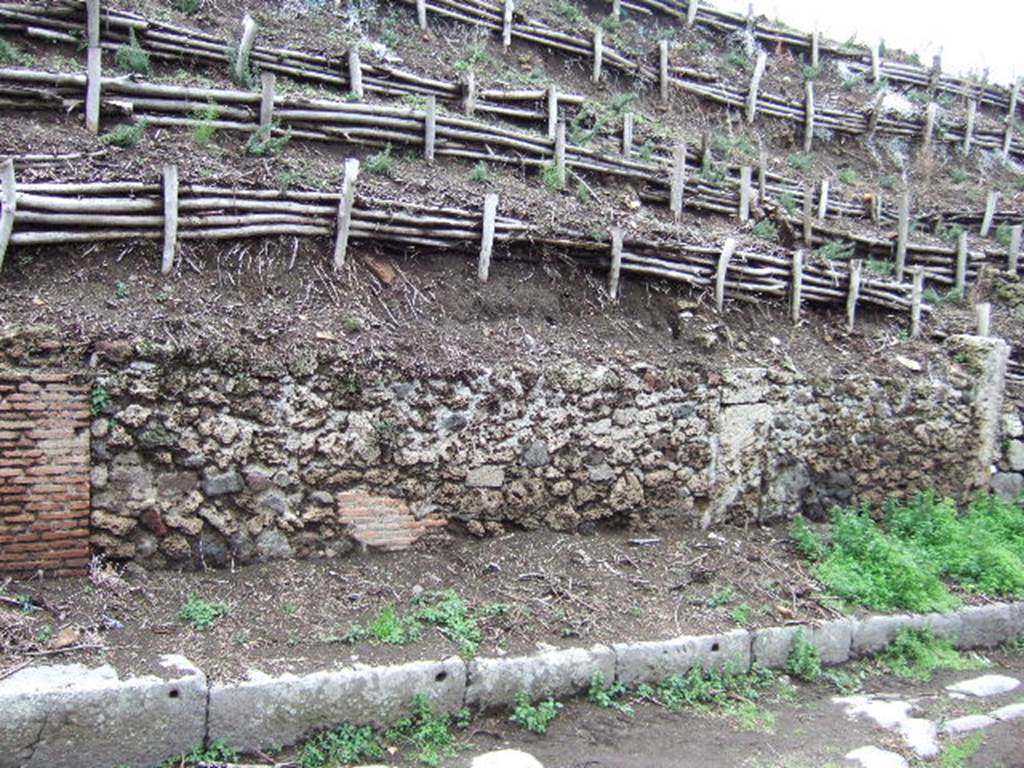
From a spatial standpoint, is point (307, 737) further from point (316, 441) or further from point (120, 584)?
point (316, 441)

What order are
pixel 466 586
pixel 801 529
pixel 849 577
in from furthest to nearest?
pixel 801 529
pixel 849 577
pixel 466 586

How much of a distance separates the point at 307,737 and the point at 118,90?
462cm

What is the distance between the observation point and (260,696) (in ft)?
13.3

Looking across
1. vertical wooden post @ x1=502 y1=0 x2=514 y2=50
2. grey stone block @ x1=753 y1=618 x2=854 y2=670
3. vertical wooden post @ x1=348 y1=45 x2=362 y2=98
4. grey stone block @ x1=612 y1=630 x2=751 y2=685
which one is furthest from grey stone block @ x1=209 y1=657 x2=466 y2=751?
vertical wooden post @ x1=502 y1=0 x2=514 y2=50

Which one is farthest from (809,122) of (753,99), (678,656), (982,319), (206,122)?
(678,656)

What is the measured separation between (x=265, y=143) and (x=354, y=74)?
191 cm

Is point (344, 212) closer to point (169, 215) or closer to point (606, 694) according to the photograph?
point (169, 215)

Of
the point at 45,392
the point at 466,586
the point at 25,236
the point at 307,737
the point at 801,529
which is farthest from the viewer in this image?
the point at 801,529

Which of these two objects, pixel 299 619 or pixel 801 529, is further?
pixel 801 529

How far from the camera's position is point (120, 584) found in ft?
14.8

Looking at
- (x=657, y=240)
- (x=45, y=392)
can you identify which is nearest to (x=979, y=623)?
(x=657, y=240)

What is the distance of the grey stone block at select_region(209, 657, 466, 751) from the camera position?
400cm

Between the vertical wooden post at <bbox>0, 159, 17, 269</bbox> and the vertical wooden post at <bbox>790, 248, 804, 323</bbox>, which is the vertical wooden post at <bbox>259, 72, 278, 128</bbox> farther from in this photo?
the vertical wooden post at <bbox>790, 248, 804, 323</bbox>

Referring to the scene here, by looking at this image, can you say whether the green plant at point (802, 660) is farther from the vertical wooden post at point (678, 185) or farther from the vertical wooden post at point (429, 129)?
the vertical wooden post at point (429, 129)
